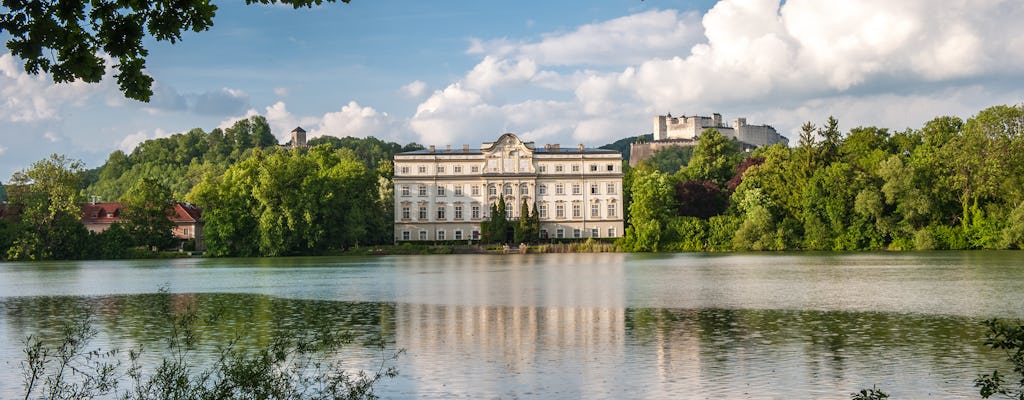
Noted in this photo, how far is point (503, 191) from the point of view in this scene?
8581cm

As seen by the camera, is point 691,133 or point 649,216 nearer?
point 649,216

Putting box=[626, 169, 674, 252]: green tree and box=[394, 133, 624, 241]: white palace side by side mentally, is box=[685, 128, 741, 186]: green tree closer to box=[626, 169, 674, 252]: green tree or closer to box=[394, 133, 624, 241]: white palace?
box=[394, 133, 624, 241]: white palace

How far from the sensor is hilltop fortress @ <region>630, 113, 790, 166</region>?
162250mm

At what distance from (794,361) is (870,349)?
6.11 ft

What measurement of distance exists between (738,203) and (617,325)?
5449 centimetres

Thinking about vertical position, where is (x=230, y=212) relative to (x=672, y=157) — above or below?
below

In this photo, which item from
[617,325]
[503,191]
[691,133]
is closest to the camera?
[617,325]

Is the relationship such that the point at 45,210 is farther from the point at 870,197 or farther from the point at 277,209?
the point at 870,197

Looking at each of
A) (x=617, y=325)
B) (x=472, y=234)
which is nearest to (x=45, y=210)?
(x=472, y=234)

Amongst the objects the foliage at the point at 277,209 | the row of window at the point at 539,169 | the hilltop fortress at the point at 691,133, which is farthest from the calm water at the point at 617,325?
the hilltop fortress at the point at 691,133

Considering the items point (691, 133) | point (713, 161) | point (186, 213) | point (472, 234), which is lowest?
point (472, 234)

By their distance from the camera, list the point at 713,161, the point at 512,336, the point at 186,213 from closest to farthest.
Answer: the point at 512,336 < the point at 186,213 < the point at 713,161

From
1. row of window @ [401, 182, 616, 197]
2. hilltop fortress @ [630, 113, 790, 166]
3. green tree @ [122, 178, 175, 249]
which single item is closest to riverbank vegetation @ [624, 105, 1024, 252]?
row of window @ [401, 182, 616, 197]

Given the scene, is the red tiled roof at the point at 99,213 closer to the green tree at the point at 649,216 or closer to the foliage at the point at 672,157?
the green tree at the point at 649,216
